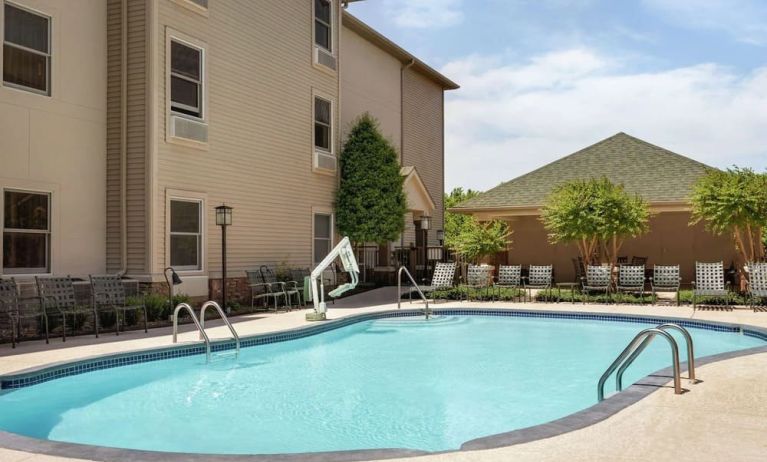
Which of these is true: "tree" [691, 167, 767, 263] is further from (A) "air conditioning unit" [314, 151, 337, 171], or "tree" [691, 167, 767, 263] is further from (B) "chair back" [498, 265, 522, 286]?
(A) "air conditioning unit" [314, 151, 337, 171]

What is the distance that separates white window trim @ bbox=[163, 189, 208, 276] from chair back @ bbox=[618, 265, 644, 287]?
9.67m

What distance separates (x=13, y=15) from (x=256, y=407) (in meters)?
8.10

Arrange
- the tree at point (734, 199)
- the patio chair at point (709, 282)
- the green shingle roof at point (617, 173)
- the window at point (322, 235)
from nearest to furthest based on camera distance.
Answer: the patio chair at point (709, 282) → the tree at point (734, 199) → the window at point (322, 235) → the green shingle roof at point (617, 173)

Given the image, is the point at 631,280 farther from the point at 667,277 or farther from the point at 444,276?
the point at 444,276

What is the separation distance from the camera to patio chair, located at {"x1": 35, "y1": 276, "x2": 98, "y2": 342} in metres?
10.1

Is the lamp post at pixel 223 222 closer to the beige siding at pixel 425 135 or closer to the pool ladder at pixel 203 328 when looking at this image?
the pool ladder at pixel 203 328

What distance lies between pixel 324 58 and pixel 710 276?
10.7 meters

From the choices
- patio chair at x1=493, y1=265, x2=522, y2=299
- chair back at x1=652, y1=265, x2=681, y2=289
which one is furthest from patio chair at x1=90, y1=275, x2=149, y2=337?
chair back at x1=652, y1=265, x2=681, y2=289

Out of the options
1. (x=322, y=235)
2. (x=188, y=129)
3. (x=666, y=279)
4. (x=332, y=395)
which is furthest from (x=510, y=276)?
(x=332, y=395)

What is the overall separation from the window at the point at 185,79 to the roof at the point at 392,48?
7087 mm

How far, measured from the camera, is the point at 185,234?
1349 centimetres

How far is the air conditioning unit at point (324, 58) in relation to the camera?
58.2ft

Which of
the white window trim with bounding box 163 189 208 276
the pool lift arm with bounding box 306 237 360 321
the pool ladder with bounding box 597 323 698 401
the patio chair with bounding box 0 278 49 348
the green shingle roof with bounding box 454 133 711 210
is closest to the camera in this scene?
the pool ladder with bounding box 597 323 698 401

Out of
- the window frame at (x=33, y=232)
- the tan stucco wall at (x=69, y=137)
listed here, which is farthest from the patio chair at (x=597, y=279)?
the window frame at (x=33, y=232)
